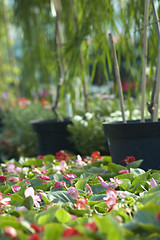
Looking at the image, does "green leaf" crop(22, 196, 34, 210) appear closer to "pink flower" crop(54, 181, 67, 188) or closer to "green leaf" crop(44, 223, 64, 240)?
"pink flower" crop(54, 181, 67, 188)

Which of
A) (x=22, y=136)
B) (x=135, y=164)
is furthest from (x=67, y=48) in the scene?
(x=22, y=136)

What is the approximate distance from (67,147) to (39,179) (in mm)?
1478

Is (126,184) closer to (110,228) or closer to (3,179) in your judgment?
(3,179)

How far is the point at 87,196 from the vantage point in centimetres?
115

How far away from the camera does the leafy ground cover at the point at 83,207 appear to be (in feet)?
2.28

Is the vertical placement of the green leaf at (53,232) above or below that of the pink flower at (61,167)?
above

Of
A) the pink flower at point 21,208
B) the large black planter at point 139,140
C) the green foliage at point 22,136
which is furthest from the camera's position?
the green foliage at point 22,136

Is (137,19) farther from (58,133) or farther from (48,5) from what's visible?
(48,5)

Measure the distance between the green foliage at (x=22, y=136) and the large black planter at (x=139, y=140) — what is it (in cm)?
189

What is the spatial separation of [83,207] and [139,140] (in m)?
0.68

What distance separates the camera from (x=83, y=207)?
97cm

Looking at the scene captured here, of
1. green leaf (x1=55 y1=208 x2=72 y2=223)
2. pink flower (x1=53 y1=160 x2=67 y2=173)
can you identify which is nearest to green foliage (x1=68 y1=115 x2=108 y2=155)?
pink flower (x1=53 y1=160 x2=67 y2=173)

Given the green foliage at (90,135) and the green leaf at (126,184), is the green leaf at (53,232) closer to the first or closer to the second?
the green leaf at (126,184)

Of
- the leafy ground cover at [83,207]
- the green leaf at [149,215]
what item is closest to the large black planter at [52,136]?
the leafy ground cover at [83,207]
